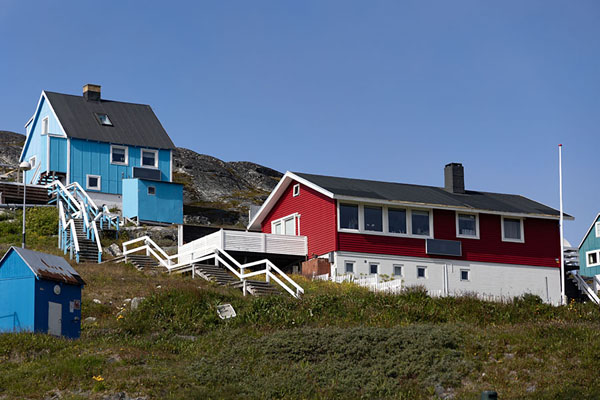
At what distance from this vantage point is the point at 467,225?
42188 millimetres

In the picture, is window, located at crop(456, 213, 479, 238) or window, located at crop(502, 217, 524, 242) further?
window, located at crop(502, 217, 524, 242)

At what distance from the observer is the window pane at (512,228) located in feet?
141

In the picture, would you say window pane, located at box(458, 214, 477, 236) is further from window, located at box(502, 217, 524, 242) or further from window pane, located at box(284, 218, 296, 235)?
window pane, located at box(284, 218, 296, 235)

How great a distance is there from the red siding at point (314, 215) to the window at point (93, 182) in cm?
1332

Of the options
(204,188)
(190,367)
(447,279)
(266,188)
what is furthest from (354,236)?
(266,188)

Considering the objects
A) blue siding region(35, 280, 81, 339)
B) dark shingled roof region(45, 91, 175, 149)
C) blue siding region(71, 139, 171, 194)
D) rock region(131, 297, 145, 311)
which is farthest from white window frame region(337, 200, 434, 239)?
dark shingled roof region(45, 91, 175, 149)

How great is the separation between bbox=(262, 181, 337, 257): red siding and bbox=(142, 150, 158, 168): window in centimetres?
1331

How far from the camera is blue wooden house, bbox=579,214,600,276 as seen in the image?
5878 centimetres

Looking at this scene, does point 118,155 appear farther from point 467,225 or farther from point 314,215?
point 467,225

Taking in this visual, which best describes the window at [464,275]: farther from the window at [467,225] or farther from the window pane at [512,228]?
the window pane at [512,228]

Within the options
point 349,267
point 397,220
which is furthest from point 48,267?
point 397,220

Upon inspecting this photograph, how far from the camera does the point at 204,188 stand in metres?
73.5

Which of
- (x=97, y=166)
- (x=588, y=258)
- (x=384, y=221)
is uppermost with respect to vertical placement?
(x=97, y=166)

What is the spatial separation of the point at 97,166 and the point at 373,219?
65.2 feet
